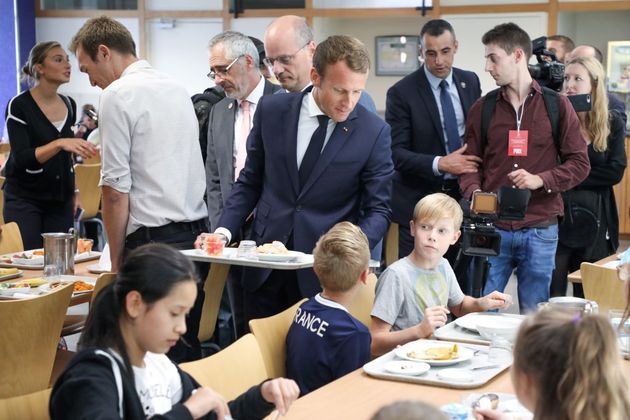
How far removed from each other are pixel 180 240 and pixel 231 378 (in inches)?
61.9

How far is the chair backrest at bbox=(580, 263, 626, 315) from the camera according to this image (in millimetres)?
4012

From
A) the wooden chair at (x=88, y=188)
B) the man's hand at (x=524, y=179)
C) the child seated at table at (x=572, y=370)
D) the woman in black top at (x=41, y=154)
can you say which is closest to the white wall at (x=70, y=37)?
the wooden chair at (x=88, y=188)

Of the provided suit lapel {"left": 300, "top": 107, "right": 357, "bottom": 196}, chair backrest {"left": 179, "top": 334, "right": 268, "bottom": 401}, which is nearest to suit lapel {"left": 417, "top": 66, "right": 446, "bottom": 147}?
A: suit lapel {"left": 300, "top": 107, "right": 357, "bottom": 196}

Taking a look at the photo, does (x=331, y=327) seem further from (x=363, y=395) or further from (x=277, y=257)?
(x=277, y=257)

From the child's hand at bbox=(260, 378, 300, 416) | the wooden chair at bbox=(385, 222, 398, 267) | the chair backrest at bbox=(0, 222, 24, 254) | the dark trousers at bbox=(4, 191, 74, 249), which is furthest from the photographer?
the wooden chair at bbox=(385, 222, 398, 267)

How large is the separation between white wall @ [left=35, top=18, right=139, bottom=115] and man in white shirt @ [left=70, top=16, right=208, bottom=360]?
26.0 ft

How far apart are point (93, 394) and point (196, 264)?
2282 millimetres

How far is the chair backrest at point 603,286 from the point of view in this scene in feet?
13.2

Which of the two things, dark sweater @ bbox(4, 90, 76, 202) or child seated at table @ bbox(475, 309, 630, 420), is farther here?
dark sweater @ bbox(4, 90, 76, 202)

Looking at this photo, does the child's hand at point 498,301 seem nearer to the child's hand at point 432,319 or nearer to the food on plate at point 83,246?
the child's hand at point 432,319

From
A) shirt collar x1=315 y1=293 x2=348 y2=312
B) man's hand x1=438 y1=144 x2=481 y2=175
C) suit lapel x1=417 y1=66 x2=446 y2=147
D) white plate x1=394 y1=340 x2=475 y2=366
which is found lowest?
white plate x1=394 y1=340 x2=475 y2=366

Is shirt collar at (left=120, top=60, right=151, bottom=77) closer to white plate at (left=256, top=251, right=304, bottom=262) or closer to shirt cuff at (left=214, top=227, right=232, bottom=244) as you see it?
shirt cuff at (left=214, top=227, right=232, bottom=244)

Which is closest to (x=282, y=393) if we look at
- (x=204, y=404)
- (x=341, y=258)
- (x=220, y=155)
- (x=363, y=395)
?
(x=204, y=404)

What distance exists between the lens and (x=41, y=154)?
561cm
